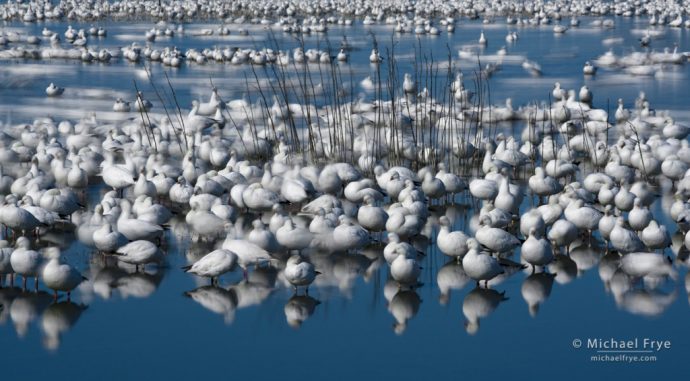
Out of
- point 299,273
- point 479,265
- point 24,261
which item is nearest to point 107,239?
point 24,261

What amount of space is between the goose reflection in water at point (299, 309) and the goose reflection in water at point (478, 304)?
159 cm

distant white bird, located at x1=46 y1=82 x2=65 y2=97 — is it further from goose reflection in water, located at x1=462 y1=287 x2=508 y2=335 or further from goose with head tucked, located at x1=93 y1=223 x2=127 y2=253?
goose reflection in water, located at x1=462 y1=287 x2=508 y2=335

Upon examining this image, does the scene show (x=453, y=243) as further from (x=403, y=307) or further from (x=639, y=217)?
(x=639, y=217)

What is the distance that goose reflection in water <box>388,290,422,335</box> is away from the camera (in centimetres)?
1172

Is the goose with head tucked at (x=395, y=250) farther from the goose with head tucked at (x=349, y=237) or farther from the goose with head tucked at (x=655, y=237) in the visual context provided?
the goose with head tucked at (x=655, y=237)

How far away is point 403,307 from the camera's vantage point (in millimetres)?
12172

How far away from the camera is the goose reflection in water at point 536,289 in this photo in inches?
481

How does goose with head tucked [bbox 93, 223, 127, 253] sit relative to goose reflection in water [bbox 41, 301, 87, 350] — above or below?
above

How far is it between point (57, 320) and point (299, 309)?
2473mm

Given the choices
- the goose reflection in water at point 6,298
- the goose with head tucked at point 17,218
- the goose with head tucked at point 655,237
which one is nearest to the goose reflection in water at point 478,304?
the goose with head tucked at point 655,237

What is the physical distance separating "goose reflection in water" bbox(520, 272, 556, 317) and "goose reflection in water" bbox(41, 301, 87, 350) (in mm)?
4688

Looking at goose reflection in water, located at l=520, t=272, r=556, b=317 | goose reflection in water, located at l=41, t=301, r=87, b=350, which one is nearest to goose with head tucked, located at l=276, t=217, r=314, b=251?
goose reflection in water, located at l=41, t=301, r=87, b=350

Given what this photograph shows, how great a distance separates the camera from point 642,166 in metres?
17.4

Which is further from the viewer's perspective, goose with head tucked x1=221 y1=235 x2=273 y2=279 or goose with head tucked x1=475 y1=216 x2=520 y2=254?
goose with head tucked x1=475 y1=216 x2=520 y2=254
